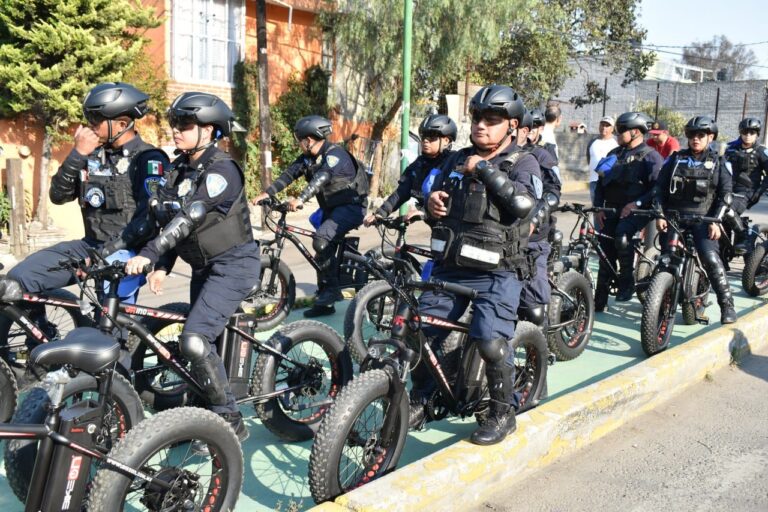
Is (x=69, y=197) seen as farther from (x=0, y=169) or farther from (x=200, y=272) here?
(x=0, y=169)

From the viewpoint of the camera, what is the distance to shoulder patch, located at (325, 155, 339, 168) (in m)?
7.34

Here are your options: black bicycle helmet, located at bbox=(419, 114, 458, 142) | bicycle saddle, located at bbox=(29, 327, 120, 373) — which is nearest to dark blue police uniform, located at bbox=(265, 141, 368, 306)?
black bicycle helmet, located at bbox=(419, 114, 458, 142)

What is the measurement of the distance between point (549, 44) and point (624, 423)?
2135 cm

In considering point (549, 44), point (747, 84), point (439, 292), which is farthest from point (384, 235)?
point (747, 84)

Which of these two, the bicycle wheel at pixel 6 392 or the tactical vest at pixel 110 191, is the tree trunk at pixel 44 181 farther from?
the bicycle wheel at pixel 6 392

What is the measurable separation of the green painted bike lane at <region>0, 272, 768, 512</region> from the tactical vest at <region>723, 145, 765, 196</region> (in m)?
1.84

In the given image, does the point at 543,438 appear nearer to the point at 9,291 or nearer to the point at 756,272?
the point at 9,291

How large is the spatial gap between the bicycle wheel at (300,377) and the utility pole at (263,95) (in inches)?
465

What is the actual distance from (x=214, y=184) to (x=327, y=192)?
345cm

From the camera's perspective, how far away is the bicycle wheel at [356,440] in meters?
3.50

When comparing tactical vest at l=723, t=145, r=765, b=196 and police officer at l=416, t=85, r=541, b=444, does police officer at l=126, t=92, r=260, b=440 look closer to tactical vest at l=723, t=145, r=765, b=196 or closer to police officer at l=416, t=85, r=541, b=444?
police officer at l=416, t=85, r=541, b=444

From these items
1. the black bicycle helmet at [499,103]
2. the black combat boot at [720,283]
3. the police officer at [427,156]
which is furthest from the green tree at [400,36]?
the black bicycle helmet at [499,103]

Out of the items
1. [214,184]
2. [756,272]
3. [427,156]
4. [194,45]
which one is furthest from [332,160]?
[194,45]

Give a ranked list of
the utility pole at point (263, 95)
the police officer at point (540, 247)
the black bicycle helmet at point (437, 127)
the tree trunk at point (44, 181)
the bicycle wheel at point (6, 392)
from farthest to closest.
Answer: the utility pole at point (263, 95) < the tree trunk at point (44, 181) < the black bicycle helmet at point (437, 127) < the police officer at point (540, 247) < the bicycle wheel at point (6, 392)
